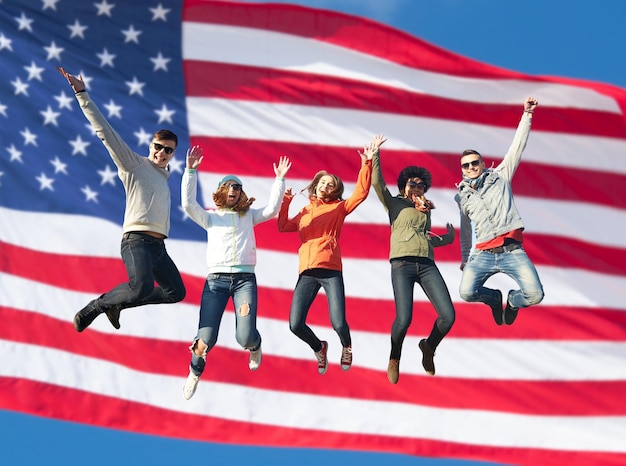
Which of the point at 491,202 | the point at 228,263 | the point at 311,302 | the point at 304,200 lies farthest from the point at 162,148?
the point at 304,200

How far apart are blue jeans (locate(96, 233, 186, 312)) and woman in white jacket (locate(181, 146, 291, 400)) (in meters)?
0.48

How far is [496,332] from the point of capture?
2302 cm

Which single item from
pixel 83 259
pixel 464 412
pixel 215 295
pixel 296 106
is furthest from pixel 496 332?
pixel 215 295

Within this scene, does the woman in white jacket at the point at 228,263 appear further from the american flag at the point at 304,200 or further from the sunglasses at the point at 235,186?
the american flag at the point at 304,200

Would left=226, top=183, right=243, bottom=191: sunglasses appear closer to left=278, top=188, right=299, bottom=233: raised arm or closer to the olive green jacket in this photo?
left=278, top=188, right=299, bottom=233: raised arm

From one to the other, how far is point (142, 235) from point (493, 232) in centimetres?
432

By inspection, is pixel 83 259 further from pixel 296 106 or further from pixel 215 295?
pixel 215 295

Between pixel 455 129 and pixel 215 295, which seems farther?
pixel 455 129

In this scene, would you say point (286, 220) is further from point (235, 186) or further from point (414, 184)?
point (414, 184)

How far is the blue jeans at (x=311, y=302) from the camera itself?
15461mm

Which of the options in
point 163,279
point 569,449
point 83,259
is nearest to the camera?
point 163,279

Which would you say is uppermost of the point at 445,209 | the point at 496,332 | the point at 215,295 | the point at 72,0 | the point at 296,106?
the point at 72,0

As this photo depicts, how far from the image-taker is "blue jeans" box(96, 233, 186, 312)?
48.7 feet

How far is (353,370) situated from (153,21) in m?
7.33
